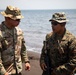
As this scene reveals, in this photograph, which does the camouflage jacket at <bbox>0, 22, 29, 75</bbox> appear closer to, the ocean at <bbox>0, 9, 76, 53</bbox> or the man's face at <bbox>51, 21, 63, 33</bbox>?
the man's face at <bbox>51, 21, 63, 33</bbox>

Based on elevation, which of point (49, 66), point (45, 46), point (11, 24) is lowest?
point (49, 66)

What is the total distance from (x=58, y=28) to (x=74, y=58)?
620 millimetres

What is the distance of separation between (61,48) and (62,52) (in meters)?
0.08

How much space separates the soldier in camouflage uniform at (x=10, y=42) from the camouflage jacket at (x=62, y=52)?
63cm

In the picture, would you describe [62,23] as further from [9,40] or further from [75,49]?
[9,40]

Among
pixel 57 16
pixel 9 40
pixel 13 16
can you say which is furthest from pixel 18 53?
pixel 57 16

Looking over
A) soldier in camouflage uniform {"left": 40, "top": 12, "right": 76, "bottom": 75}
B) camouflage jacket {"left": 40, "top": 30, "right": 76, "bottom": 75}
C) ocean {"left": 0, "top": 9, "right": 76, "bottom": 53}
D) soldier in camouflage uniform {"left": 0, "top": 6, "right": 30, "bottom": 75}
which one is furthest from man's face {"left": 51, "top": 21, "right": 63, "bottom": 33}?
ocean {"left": 0, "top": 9, "right": 76, "bottom": 53}

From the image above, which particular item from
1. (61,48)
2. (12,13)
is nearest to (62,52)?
(61,48)

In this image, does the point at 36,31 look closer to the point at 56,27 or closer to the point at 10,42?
the point at 10,42

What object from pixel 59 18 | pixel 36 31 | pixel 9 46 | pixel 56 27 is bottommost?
pixel 36 31

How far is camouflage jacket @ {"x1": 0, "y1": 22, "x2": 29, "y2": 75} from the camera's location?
15.8 feet

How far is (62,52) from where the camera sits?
469 cm

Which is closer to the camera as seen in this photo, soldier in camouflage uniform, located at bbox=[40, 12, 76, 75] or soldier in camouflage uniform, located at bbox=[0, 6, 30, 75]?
soldier in camouflage uniform, located at bbox=[40, 12, 76, 75]

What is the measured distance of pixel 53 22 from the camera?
471 cm
